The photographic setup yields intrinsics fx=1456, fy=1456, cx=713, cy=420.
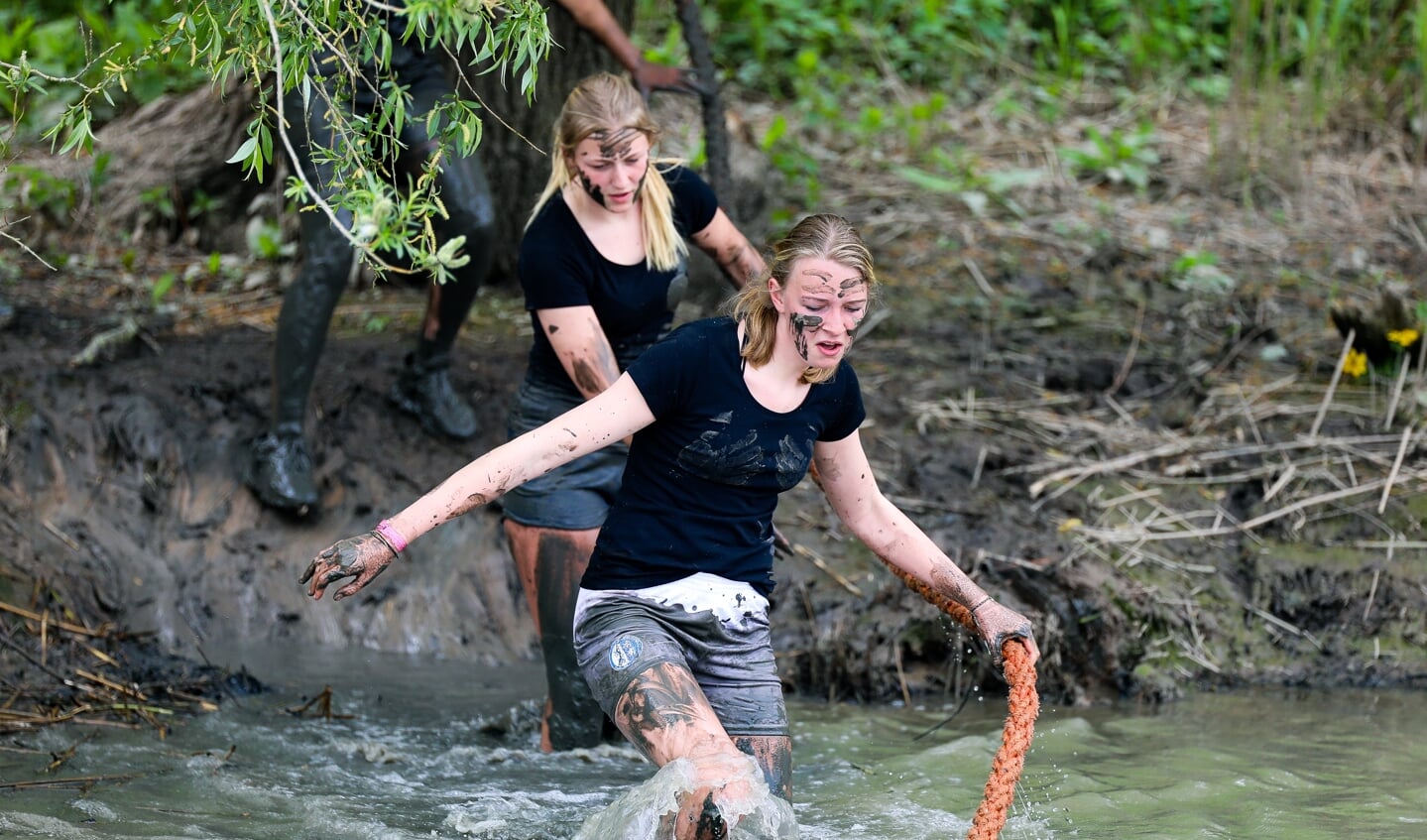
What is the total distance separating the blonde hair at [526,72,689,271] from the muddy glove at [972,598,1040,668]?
138 cm

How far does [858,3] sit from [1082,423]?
19.2 feet

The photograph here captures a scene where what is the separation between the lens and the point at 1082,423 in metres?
6.29

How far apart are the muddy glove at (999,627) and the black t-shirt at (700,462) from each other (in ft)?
1.79

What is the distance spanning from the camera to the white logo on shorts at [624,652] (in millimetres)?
3217

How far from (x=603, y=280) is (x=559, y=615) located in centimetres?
98

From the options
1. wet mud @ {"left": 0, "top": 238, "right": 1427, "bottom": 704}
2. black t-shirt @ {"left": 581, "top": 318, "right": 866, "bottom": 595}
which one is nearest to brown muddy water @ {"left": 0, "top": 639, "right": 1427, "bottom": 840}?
wet mud @ {"left": 0, "top": 238, "right": 1427, "bottom": 704}

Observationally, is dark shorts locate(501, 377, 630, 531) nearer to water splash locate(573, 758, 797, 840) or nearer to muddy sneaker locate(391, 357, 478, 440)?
water splash locate(573, 758, 797, 840)

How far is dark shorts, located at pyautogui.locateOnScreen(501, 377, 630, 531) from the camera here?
13.8 feet

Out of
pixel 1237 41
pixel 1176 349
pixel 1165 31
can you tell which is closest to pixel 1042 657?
pixel 1176 349

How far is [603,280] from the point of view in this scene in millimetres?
4082

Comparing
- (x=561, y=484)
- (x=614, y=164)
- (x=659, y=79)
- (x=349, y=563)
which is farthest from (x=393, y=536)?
(x=659, y=79)

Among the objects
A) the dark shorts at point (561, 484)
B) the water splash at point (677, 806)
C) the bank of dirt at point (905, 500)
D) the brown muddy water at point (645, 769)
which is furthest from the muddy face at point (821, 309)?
the bank of dirt at point (905, 500)

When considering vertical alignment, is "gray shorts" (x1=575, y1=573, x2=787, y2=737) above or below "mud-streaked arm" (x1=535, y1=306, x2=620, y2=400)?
below

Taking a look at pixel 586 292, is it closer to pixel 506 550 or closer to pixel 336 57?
pixel 336 57
